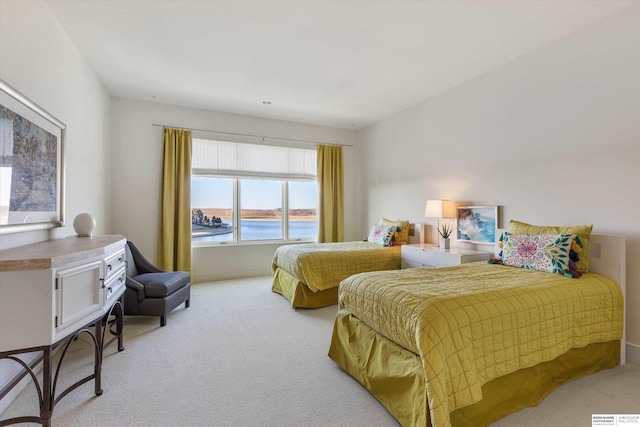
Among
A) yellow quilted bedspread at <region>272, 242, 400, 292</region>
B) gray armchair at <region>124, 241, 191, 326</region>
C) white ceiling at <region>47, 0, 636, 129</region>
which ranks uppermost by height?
white ceiling at <region>47, 0, 636, 129</region>

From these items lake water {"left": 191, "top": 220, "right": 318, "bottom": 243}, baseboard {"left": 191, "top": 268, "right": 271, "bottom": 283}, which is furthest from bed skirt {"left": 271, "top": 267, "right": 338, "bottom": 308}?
lake water {"left": 191, "top": 220, "right": 318, "bottom": 243}

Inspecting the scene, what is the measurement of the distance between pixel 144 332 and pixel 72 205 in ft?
4.82

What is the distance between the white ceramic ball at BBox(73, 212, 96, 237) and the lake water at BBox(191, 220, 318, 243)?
221cm

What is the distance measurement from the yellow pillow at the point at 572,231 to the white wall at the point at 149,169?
13.4 ft

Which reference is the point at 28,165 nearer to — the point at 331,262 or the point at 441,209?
the point at 331,262

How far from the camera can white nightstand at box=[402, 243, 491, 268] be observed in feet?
10.7

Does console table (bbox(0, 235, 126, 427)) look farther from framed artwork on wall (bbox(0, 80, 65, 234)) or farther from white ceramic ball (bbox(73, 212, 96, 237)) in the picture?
white ceramic ball (bbox(73, 212, 96, 237))

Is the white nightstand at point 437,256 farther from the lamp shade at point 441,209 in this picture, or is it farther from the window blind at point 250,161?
the window blind at point 250,161

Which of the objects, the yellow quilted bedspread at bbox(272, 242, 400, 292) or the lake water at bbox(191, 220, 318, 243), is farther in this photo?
the lake water at bbox(191, 220, 318, 243)

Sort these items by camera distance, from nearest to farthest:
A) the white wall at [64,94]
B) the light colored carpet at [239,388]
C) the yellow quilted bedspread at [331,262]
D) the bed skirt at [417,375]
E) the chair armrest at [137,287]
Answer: the bed skirt at [417,375] < the light colored carpet at [239,388] < the white wall at [64,94] < the chair armrest at [137,287] < the yellow quilted bedspread at [331,262]

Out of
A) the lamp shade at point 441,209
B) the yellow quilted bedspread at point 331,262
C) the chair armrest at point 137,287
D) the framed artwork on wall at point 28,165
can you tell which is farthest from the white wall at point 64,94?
the lamp shade at point 441,209

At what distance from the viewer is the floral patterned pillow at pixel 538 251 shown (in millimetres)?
2299

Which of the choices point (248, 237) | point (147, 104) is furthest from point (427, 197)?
point (147, 104)

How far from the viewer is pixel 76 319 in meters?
1.62
